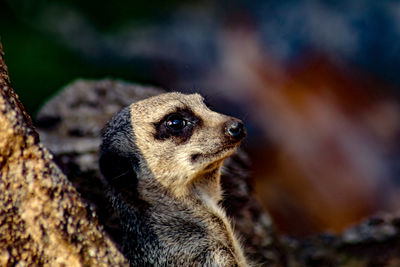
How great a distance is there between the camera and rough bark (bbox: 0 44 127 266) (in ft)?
6.66

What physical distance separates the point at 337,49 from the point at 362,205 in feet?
6.62

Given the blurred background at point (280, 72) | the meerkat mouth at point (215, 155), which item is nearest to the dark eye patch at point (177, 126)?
the meerkat mouth at point (215, 155)

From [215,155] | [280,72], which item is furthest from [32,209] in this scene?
[280,72]

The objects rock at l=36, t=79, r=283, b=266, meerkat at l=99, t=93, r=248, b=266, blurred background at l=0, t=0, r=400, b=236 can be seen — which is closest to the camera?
meerkat at l=99, t=93, r=248, b=266

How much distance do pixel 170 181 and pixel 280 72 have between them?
182 inches

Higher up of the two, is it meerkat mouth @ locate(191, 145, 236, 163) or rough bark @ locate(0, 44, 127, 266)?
meerkat mouth @ locate(191, 145, 236, 163)

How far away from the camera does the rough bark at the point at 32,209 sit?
2031 mm

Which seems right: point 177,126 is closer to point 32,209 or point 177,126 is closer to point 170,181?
point 170,181

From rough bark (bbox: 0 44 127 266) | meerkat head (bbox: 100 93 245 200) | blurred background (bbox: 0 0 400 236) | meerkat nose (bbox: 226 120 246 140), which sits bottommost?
rough bark (bbox: 0 44 127 266)

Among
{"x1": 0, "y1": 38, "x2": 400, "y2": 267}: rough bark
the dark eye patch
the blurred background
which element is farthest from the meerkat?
the blurred background

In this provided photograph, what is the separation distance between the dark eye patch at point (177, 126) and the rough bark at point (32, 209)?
3.33 ft

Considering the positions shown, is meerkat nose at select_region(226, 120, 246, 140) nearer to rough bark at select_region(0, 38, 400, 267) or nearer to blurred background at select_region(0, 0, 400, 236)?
rough bark at select_region(0, 38, 400, 267)

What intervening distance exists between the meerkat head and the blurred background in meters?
2.93

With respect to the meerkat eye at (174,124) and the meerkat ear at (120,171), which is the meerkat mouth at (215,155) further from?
the meerkat ear at (120,171)
